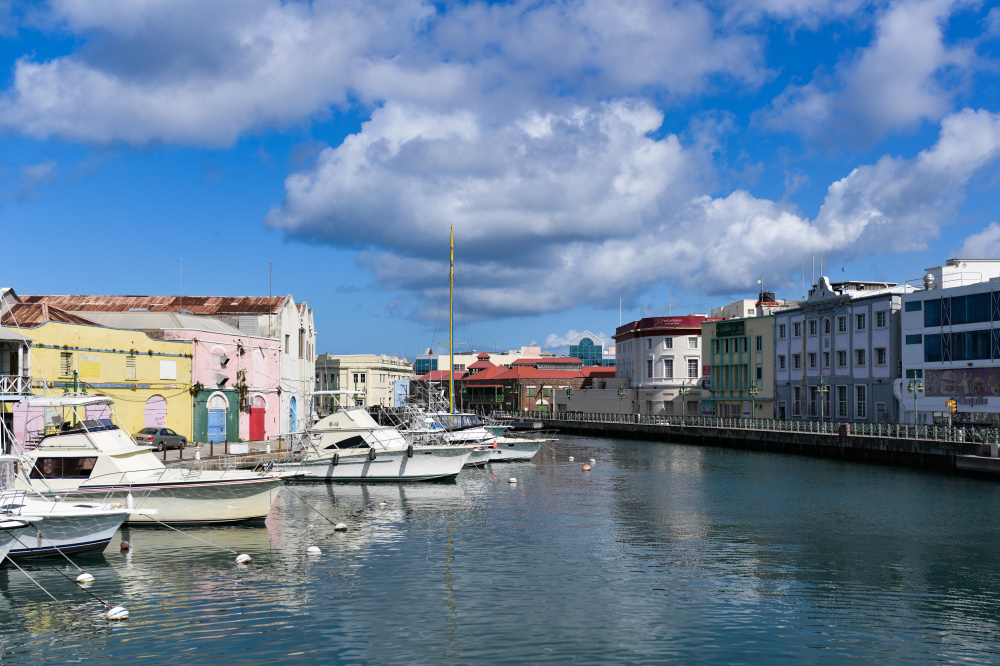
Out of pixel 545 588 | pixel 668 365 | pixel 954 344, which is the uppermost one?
pixel 954 344

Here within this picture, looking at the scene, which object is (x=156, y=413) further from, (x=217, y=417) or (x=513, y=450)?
(x=513, y=450)

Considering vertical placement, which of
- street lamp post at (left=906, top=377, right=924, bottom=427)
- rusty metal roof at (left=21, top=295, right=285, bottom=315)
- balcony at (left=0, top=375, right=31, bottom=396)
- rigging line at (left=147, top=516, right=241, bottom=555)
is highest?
rusty metal roof at (left=21, top=295, right=285, bottom=315)

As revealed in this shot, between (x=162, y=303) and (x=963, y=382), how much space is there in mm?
65622

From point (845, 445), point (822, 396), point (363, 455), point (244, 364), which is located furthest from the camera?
point (822, 396)

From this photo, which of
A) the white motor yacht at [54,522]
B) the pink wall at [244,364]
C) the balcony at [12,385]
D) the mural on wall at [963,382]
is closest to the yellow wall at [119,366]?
the pink wall at [244,364]

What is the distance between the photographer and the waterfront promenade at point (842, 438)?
178 feet

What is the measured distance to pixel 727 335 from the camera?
103250 mm

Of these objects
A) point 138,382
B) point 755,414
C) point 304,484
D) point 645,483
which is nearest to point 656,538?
point 645,483

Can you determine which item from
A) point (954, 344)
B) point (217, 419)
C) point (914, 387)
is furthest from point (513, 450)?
point (954, 344)

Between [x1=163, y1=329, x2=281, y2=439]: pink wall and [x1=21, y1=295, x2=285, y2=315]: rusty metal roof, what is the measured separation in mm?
6514

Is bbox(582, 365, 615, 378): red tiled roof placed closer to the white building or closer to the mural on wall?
the white building

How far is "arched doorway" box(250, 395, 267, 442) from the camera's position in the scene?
64125 mm

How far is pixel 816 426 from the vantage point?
242 ft

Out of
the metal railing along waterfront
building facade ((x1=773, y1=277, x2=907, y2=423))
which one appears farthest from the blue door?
building facade ((x1=773, y1=277, x2=907, y2=423))
